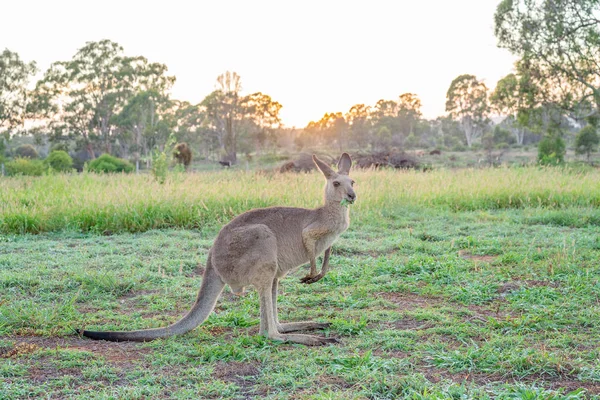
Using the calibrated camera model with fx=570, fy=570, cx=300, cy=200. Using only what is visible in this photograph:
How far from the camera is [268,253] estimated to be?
363cm

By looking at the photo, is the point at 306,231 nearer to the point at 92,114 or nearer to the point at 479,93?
the point at 92,114

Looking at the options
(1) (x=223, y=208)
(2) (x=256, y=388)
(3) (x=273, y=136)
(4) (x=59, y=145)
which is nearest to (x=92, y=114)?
(4) (x=59, y=145)

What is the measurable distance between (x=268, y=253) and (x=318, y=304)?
134 cm

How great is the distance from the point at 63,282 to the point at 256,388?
291 cm

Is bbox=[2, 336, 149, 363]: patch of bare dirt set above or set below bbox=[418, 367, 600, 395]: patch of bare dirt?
below

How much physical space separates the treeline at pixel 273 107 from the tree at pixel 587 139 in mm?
55

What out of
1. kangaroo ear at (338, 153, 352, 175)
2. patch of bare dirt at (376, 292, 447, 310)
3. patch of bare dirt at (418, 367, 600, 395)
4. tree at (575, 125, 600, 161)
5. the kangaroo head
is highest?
tree at (575, 125, 600, 161)

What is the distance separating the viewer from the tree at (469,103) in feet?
174

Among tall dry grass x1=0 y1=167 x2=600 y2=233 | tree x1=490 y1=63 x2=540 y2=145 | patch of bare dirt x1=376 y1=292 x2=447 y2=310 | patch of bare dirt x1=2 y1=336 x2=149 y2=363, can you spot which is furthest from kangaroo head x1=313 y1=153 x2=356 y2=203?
tree x1=490 y1=63 x2=540 y2=145

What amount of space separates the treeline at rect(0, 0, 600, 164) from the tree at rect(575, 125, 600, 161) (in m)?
0.05

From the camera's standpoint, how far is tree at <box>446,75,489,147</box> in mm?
52906

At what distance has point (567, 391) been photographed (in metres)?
2.87

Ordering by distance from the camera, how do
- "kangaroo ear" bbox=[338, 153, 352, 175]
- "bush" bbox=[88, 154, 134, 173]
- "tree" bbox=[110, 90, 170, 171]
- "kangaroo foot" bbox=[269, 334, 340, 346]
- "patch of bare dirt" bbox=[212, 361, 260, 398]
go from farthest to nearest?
"tree" bbox=[110, 90, 170, 171], "bush" bbox=[88, 154, 134, 173], "kangaroo ear" bbox=[338, 153, 352, 175], "kangaroo foot" bbox=[269, 334, 340, 346], "patch of bare dirt" bbox=[212, 361, 260, 398]

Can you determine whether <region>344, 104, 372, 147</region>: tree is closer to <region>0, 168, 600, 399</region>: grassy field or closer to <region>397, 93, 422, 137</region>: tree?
<region>397, 93, 422, 137</region>: tree
